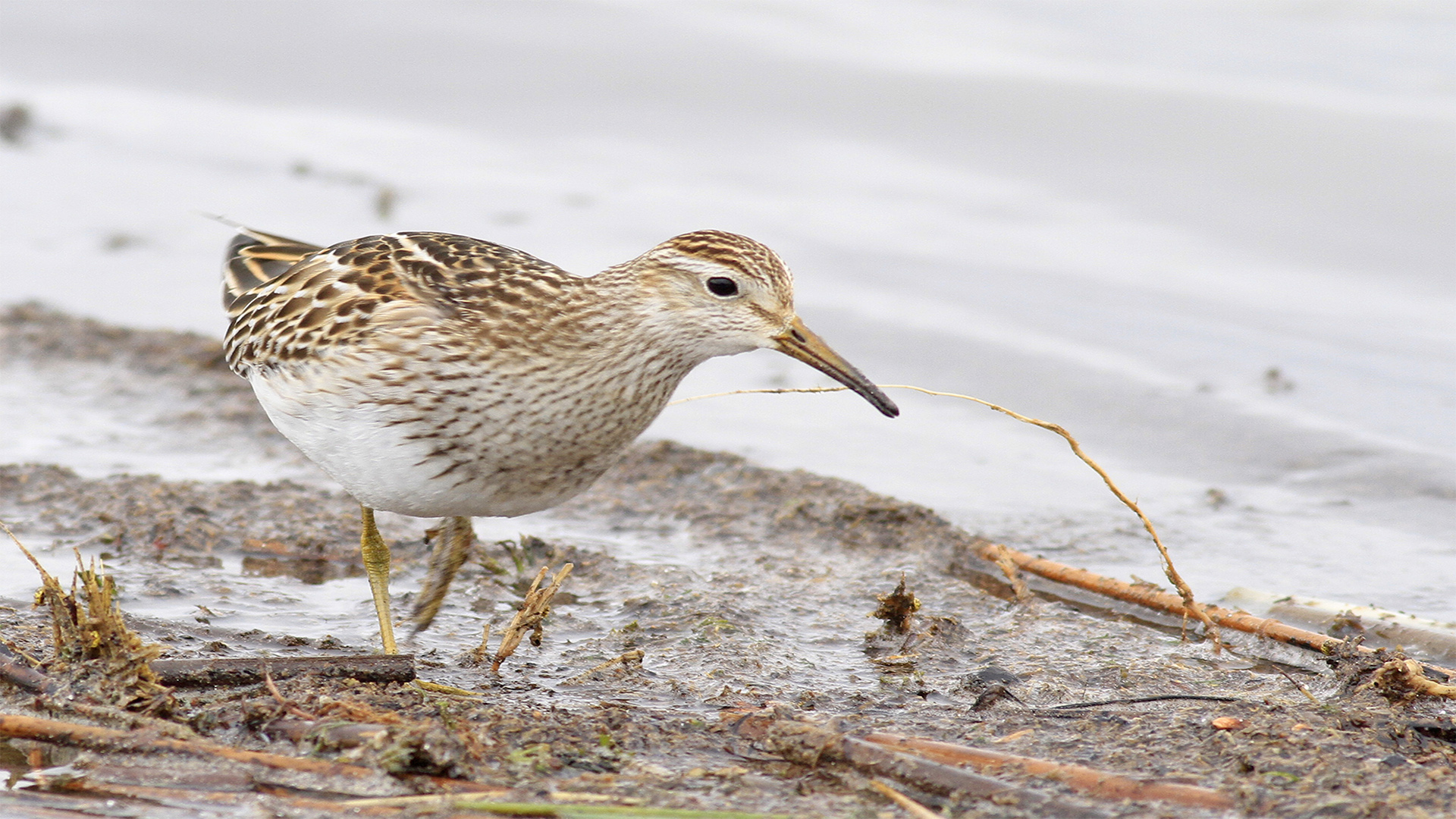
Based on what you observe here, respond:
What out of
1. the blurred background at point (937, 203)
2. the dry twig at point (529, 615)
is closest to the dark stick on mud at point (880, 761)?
the dry twig at point (529, 615)

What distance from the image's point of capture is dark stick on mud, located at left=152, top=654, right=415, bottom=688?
15.9 ft

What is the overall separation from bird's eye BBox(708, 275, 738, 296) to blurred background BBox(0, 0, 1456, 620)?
8.13 feet

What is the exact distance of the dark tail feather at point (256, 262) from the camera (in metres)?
6.67

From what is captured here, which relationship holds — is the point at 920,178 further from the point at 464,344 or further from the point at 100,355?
the point at 464,344

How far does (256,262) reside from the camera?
673 centimetres

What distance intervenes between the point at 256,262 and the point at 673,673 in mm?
2716

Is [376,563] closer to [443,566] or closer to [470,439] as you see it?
[443,566]

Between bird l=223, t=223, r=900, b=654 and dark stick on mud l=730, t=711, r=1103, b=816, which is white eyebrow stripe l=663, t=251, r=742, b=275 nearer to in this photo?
bird l=223, t=223, r=900, b=654

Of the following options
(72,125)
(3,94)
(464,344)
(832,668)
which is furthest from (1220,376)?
(3,94)

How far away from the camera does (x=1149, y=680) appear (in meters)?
5.43

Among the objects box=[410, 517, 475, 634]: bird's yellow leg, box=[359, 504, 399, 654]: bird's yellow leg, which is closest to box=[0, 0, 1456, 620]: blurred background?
box=[410, 517, 475, 634]: bird's yellow leg

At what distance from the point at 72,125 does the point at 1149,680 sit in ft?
35.9

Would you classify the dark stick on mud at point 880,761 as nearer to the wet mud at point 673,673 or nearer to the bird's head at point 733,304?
the wet mud at point 673,673

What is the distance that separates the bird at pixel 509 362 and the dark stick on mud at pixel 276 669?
0.53 metres
